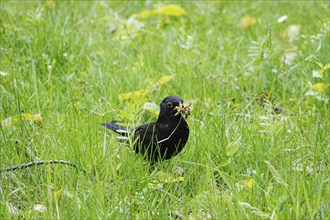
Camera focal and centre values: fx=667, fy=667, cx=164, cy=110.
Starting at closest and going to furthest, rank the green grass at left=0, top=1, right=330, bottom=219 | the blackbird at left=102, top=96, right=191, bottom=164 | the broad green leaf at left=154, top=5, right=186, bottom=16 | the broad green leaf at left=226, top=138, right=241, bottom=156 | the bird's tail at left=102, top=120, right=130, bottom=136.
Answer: the green grass at left=0, top=1, right=330, bottom=219, the broad green leaf at left=226, top=138, right=241, bottom=156, the blackbird at left=102, top=96, right=191, bottom=164, the bird's tail at left=102, top=120, right=130, bottom=136, the broad green leaf at left=154, top=5, right=186, bottom=16

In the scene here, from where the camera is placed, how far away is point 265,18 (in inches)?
258

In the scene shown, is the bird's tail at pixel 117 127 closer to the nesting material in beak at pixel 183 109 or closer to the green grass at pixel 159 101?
the green grass at pixel 159 101

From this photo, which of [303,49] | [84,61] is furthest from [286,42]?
[84,61]

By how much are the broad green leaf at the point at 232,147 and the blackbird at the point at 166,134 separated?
255mm

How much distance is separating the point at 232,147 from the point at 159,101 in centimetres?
122

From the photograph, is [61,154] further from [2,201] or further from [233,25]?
[233,25]

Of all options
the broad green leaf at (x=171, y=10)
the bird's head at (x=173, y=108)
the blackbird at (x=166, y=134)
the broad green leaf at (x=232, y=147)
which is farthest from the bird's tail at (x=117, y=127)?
the broad green leaf at (x=171, y=10)

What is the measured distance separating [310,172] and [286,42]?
8.36ft

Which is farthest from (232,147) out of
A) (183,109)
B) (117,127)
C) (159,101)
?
(159,101)

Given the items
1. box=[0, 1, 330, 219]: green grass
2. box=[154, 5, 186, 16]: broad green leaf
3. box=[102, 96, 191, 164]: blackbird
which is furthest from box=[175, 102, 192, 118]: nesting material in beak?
box=[154, 5, 186, 16]: broad green leaf

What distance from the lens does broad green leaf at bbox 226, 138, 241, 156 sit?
11.9 ft

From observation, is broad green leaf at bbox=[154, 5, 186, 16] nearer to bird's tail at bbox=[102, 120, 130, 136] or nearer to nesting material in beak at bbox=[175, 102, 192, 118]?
bird's tail at bbox=[102, 120, 130, 136]

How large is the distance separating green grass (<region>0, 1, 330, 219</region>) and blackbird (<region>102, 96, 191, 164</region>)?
76 mm

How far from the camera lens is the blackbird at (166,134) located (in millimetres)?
3752
